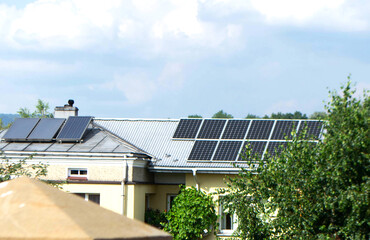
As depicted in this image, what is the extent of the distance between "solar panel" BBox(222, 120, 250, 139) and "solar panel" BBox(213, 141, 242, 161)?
0.49 metres

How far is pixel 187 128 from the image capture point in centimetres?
2653

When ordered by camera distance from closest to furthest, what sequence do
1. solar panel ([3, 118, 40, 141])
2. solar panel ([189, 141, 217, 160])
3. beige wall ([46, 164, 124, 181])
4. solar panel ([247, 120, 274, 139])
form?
A: 1. beige wall ([46, 164, 124, 181])
2. solar panel ([189, 141, 217, 160])
3. solar panel ([247, 120, 274, 139])
4. solar panel ([3, 118, 40, 141])

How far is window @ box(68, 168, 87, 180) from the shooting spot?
75.9 ft

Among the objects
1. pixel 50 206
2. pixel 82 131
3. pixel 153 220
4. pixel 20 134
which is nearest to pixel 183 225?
pixel 153 220

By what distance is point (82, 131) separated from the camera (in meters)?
24.4

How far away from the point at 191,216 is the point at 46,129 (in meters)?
7.54

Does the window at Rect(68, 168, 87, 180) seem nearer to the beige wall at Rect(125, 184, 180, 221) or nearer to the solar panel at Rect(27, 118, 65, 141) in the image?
the beige wall at Rect(125, 184, 180, 221)

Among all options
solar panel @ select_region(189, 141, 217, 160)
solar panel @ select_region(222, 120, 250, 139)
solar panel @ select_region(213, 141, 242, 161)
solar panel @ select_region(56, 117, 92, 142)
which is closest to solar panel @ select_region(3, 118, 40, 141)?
solar panel @ select_region(56, 117, 92, 142)

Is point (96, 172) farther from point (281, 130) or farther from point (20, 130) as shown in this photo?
point (281, 130)

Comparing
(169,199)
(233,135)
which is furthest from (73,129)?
(233,135)

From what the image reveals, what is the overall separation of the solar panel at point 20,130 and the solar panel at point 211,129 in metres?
7.34

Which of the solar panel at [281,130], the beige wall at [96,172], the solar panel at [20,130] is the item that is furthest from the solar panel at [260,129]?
the solar panel at [20,130]

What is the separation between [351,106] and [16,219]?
10207 mm

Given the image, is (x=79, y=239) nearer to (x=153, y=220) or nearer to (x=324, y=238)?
(x=324, y=238)
